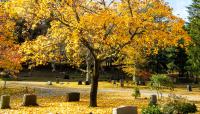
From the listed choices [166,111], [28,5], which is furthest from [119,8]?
[166,111]

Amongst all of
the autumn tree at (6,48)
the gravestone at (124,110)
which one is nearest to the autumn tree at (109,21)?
the gravestone at (124,110)

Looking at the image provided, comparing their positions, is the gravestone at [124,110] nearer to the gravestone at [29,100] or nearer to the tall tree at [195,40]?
the gravestone at [29,100]

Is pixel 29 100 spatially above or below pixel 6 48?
below

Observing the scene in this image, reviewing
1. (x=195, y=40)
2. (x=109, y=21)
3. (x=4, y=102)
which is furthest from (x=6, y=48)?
(x=195, y=40)

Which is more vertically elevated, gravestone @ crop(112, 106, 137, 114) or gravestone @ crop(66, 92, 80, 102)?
gravestone @ crop(66, 92, 80, 102)

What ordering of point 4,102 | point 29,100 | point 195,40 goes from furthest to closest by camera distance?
point 195,40 < point 29,100 < point 4,102

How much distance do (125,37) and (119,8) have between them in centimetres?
180

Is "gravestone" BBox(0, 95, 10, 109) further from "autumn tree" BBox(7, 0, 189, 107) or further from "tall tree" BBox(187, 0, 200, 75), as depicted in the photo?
"tall tree" BBox(187, 0, 200, 75)

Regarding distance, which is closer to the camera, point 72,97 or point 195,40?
point 72,97

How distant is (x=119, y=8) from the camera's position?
23.8 m

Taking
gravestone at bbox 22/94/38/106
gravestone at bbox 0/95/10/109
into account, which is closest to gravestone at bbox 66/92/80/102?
gravestone at bbox 22/94/38/106

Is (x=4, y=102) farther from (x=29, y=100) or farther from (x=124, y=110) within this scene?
(x=124, y=110)

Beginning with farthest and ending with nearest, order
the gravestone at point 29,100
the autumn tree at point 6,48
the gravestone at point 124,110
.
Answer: the autumn tree at point 6,48 < the gravestone at point 29,100 < the gravestone at point 124,110

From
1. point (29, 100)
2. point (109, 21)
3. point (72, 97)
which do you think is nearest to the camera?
point (109, 21)
